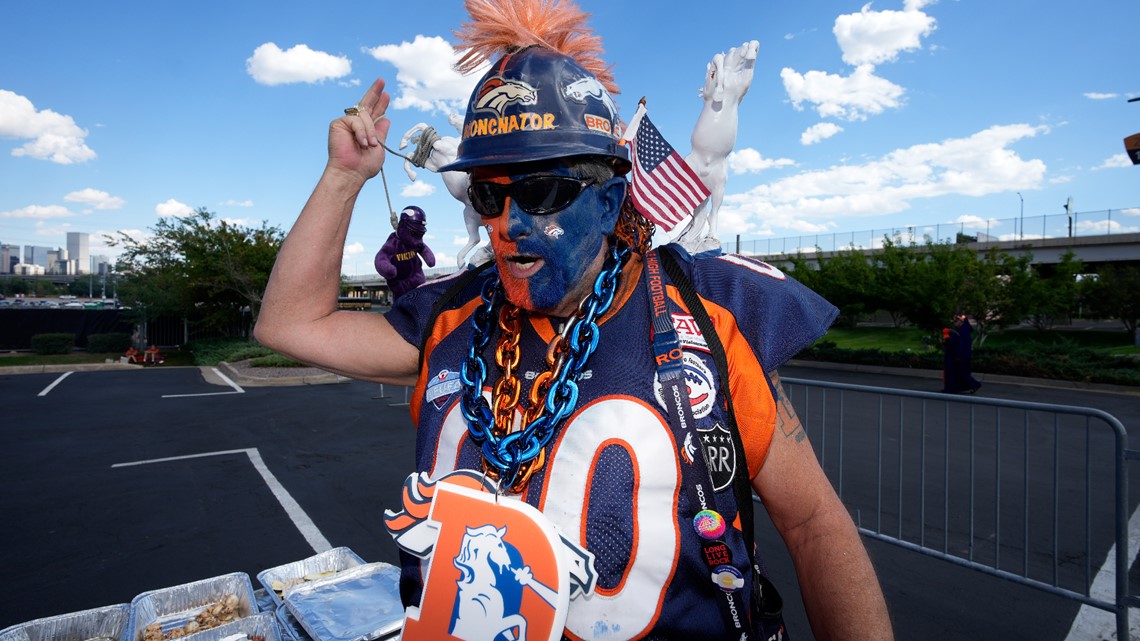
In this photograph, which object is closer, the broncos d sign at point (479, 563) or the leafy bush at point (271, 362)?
the broncos d sign at point (479, 563)

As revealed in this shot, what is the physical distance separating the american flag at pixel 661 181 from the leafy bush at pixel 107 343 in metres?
29.1

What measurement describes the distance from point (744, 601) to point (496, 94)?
123 centimetres

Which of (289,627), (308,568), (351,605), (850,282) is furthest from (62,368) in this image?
(850,282)

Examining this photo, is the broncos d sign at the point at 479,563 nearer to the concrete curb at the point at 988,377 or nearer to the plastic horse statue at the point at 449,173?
the plastic horse statue at the point at 449,173

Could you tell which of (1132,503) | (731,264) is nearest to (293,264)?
(731,264)

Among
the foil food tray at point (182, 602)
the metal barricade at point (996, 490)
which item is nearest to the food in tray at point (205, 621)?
the foil food tray at point (182, 602)

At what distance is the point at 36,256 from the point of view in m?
170

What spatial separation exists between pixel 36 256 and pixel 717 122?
223 metres

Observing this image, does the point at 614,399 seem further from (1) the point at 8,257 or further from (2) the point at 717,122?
(1) the point at 8,257

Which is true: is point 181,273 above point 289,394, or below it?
above

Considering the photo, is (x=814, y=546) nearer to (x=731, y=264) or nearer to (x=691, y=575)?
(x=691, y=575)

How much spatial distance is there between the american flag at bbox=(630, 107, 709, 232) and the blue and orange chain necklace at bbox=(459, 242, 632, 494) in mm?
219

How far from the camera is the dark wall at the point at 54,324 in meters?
26.6

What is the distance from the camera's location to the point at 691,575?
1273mm
